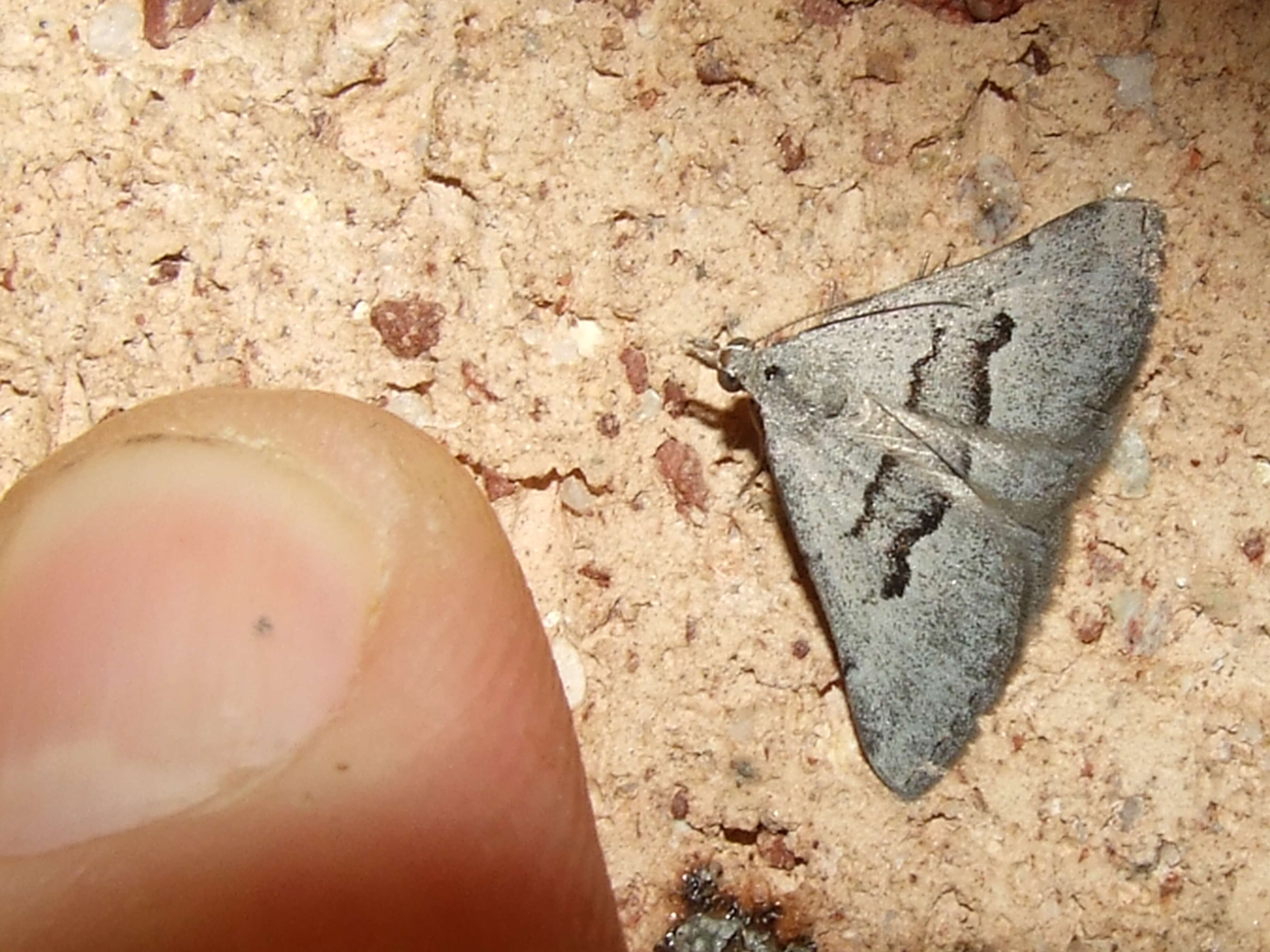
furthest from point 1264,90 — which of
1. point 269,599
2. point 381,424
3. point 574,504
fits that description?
point 269,599

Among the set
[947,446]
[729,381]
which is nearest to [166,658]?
[729,381]

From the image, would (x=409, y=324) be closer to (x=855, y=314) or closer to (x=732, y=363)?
(x=732, y=363)

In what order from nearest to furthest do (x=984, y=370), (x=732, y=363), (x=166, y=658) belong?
(x=166, y=658) → (x=732, y=363) → (x=984, y=370)

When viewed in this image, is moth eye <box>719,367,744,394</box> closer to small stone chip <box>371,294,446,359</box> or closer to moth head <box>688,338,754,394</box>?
moth head <box>688,338,754,394</box>

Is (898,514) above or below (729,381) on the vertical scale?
below

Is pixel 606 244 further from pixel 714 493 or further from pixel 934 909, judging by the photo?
pixel 934 909

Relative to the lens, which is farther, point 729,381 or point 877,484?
point 877,484
